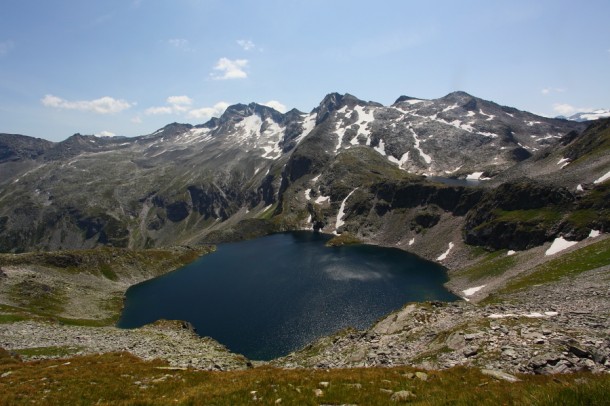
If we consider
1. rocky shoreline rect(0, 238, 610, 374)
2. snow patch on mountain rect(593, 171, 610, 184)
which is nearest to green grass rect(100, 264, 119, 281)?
rocky shoreline rect(0, 238, 610, 374)

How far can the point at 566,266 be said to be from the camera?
79938 millimetres

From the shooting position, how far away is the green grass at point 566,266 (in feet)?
243

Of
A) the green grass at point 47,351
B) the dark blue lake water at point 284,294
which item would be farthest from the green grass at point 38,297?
the green grass at point 47,351

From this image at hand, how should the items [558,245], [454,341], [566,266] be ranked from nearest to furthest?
1. [454,341]
2. [566,266]
3. [558,245]

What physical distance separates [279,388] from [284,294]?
313 ft

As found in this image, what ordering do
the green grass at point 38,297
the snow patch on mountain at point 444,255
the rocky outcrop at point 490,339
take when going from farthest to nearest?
the snow patch on mountain at point 444,255, the green grass at point 38,297, the rocky outcrop at point 490,339

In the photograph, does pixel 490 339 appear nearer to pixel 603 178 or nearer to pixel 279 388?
pixel 279 388

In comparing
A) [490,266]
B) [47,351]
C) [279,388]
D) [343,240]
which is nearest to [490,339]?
[279,388]

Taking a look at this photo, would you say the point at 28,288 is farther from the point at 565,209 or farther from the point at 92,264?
the point at 565,209

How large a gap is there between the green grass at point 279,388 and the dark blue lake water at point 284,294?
5060cm

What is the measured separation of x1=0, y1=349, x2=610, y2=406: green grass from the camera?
43.0 ft

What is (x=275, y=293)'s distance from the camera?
374 ft

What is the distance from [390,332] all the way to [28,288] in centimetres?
10581

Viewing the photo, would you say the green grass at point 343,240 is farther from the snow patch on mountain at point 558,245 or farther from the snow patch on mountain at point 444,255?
the snow patch on mountain at point 558,245
